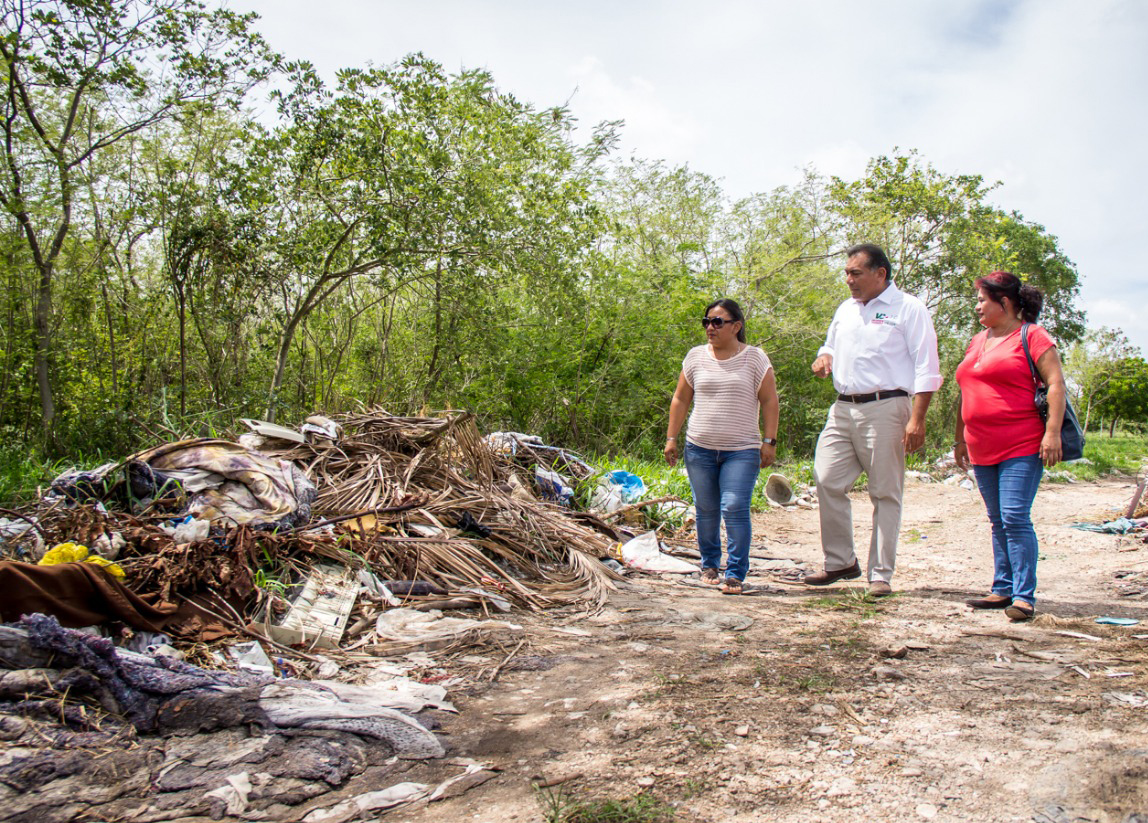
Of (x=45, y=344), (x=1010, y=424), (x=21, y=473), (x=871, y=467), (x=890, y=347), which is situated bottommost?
(x=21, y=473)

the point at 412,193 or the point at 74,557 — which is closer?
the point at 74,557

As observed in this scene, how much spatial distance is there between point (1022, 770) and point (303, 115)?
8.04 m

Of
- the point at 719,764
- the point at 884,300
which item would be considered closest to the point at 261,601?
the point at 719,764

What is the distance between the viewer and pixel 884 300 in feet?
14.7

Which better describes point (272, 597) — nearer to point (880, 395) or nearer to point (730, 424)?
point (730, 424)

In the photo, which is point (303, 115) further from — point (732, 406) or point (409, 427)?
point (732, 406)

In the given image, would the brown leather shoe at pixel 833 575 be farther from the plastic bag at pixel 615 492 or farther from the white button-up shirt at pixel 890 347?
the plastic bag at pixel 615 492

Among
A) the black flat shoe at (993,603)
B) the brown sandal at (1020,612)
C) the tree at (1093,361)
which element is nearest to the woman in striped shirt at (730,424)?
the black flat shoe at (993,603)

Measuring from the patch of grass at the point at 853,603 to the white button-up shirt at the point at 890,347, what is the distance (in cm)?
116

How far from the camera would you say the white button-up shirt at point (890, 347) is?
4.34m

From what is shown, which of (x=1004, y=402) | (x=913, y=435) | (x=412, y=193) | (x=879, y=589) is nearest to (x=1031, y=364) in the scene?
(x=1004, y=402)

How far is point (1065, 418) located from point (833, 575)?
1.59 metres

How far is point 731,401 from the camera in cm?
477

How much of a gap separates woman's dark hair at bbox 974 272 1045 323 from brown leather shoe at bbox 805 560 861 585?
1763 mm
